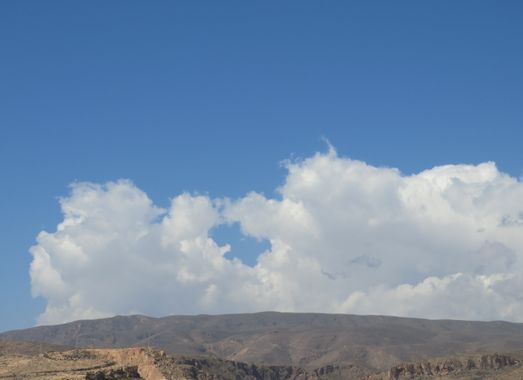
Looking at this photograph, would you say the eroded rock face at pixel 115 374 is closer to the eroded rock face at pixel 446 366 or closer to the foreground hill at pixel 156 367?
the foreground hill at pixel 156 367

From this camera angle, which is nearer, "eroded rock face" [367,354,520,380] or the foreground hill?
the foreground hill

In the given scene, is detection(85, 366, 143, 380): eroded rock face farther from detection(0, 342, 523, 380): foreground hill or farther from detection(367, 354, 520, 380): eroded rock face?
detection(367, 354, 520, 380): eroded rock face

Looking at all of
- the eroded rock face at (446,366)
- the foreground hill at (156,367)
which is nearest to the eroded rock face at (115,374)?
the foreground hill at (156,367)

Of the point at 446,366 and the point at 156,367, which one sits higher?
the point at 446,366

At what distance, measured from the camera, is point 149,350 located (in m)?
102

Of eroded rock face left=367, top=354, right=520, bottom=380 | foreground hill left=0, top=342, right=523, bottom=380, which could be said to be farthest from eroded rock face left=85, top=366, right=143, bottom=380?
eroded rock face left=367, top=354, right=520, bottom=380

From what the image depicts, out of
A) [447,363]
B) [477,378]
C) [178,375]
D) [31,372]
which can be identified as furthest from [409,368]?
[31,372]

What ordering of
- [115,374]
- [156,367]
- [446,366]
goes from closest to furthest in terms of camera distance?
[115,374], [156,367], [446,366]

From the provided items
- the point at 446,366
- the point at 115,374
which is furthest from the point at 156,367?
the point at 446,366

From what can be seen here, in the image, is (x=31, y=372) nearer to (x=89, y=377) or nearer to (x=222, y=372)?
(x=89, y=377)

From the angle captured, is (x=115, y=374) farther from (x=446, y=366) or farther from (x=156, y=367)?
(x=446, y=366)

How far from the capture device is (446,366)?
561 ft

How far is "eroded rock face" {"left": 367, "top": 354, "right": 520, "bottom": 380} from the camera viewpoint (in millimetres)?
168875

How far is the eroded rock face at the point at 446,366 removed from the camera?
16888 cm
